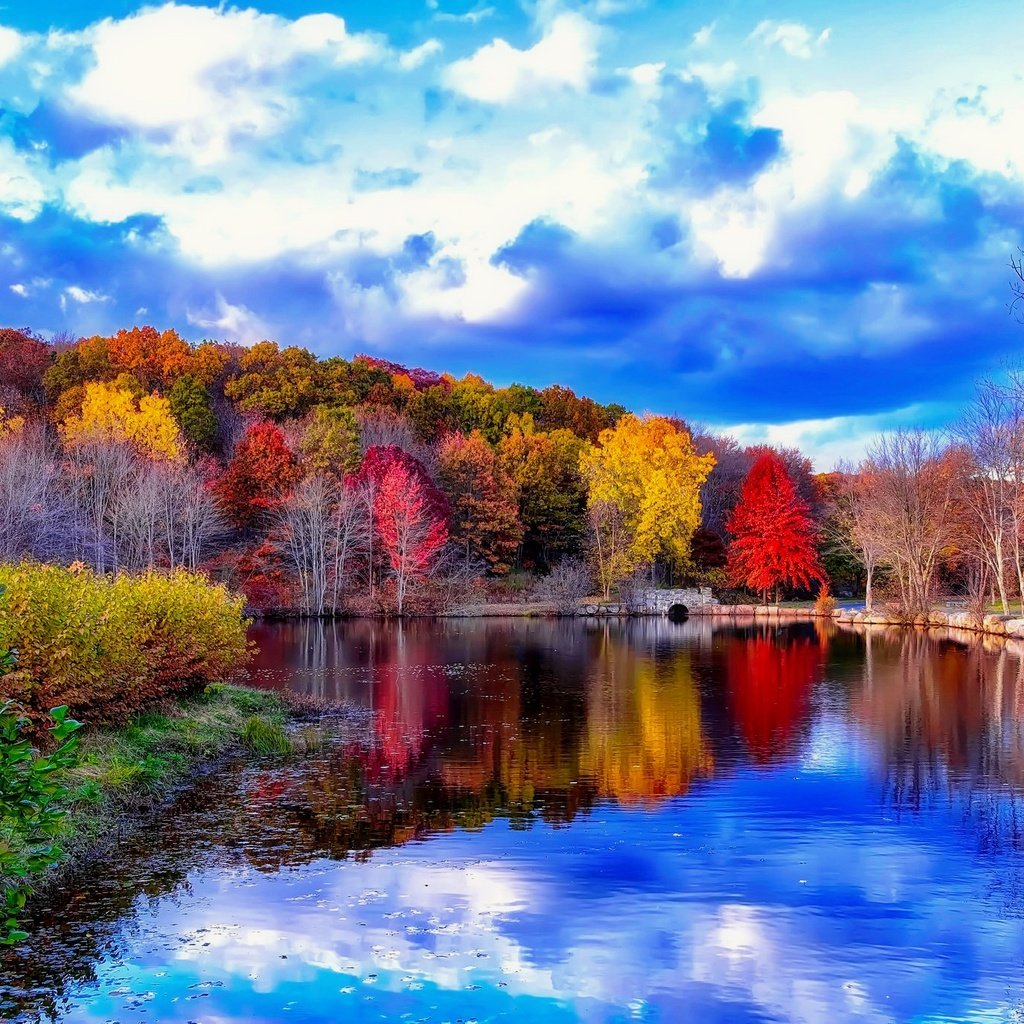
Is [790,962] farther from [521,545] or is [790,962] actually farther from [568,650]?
[521,545]

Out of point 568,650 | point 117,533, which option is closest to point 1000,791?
point 568,650

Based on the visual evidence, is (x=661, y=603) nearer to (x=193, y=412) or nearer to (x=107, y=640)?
(x=193, y=412)

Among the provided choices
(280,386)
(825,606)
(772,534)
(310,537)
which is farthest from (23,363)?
(825,606)

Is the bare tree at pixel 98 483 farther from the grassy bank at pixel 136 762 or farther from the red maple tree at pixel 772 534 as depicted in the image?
the red maple tree at pixel 772 534

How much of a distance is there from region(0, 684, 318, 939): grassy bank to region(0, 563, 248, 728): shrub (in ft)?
1.38

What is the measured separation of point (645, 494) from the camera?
60719 millimetres

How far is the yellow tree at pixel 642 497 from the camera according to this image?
5962 centimetres

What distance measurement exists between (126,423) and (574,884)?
171ft

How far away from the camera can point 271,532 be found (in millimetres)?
52188

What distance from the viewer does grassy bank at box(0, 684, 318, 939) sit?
7.93 meters

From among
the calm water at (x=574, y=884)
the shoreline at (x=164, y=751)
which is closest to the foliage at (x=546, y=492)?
the shoreline at (x=164, y=751)

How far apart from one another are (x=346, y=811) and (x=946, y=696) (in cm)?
1564

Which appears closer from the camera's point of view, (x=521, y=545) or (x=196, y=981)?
(x=196, y=981)

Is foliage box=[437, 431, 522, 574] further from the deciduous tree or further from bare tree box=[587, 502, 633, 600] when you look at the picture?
bare tree box=[587, 502, 633, 600]
